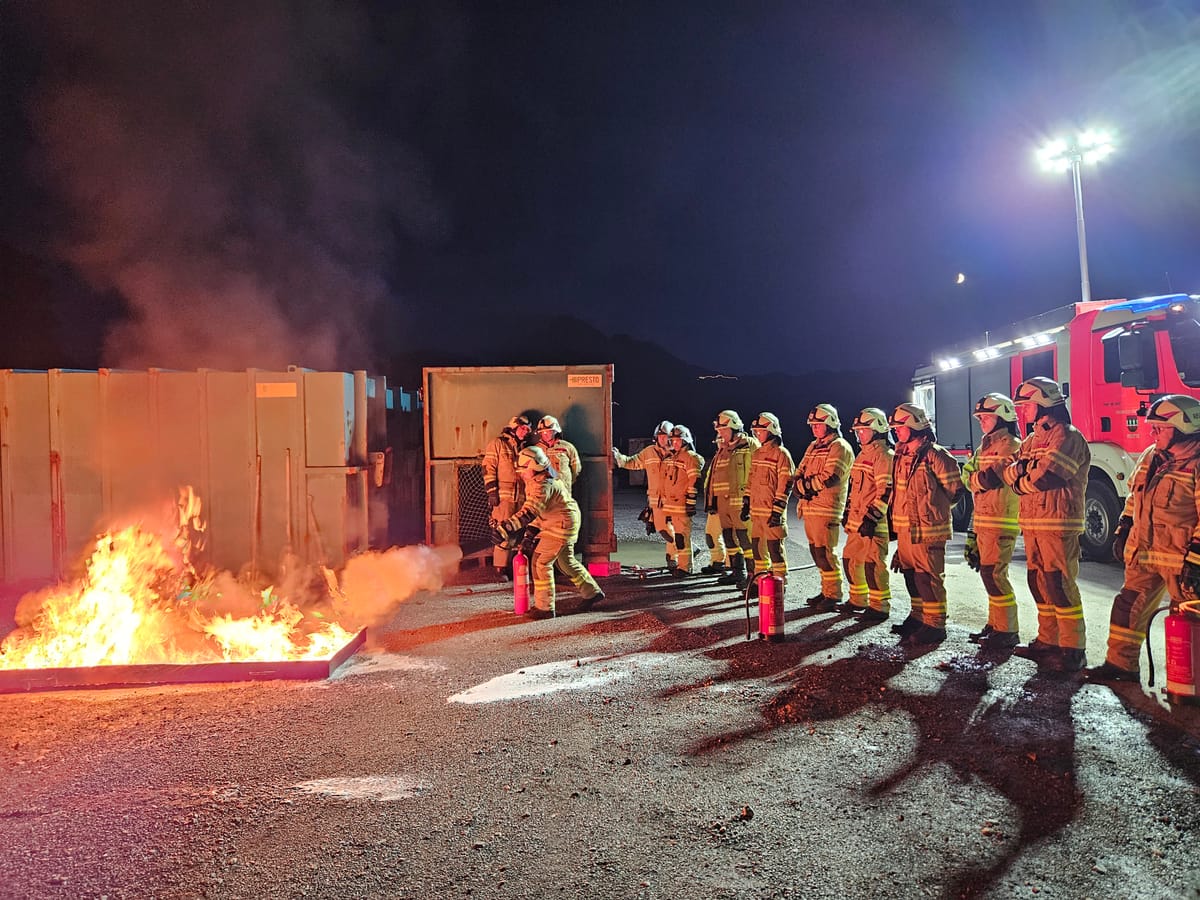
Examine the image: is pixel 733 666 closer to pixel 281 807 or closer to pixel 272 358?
pixel 281 807

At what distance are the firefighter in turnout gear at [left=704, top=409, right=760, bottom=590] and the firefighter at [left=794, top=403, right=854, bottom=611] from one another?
126 centimetres

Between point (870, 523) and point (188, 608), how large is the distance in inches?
248

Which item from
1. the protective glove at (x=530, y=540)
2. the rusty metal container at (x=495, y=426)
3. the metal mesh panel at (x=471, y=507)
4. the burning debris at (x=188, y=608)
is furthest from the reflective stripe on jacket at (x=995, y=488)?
the metal mesh panel at (x=471, y=507)

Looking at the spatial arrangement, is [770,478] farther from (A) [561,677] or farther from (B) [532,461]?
(A) [561,677]

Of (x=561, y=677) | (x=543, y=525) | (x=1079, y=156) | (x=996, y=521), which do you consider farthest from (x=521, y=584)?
(x=1079, y=156)

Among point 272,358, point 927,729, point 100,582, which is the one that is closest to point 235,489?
point 100,582

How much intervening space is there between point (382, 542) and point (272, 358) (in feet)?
14.7

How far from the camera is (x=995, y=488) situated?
5.92 meters

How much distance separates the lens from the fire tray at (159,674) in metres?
5.04

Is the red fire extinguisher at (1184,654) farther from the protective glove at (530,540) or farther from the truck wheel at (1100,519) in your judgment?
the truck wheel at (1100,519)

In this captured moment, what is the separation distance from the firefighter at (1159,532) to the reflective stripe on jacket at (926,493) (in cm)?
129

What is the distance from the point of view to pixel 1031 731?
422 cm

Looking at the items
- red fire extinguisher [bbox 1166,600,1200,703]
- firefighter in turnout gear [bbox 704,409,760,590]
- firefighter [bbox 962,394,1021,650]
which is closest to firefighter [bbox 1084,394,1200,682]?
red fire extinguisher [bbox 1166,600,1200,703]

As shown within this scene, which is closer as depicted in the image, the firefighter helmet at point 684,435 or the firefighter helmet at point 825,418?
the firefighter helmet at point 825,418
